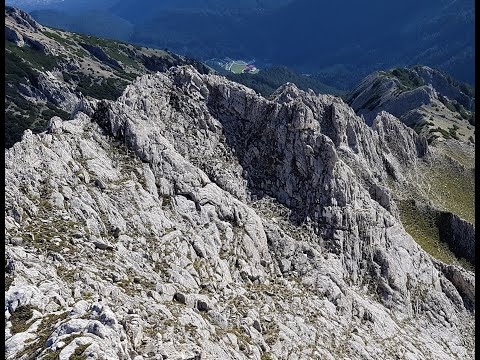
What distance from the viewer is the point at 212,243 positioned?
1665 inches

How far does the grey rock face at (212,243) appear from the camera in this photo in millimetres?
26527

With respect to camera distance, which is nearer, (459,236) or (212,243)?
(212,243)

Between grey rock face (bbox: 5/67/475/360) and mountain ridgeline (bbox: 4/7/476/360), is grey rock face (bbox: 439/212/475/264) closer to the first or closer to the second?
mountain ridgeline (bbox: 4/7/476/360)

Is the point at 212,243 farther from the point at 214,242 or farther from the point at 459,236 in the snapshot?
the point at 459,236

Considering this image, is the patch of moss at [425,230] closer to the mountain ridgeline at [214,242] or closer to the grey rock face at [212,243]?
the mountain ridgeline at [214,242]

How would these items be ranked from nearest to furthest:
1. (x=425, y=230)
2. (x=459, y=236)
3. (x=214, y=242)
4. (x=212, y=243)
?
1. (x=212, y=243)
2. (x=214, y=242)
3. (x=459, y=236)
4. (x=425, y=230)

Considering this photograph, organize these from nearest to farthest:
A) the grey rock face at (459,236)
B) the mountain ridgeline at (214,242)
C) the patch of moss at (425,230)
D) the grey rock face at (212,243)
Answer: the mountain ridgeline at (214,242) → the grey rock face at (212,243) → the patch of moss at (425,230) → the grey rock face at (459,236)

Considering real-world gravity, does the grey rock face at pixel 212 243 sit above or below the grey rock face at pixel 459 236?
below

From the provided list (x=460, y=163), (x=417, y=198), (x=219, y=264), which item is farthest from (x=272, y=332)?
(x=460, y=163)

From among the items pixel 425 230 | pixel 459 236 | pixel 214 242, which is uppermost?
pixel 459 236

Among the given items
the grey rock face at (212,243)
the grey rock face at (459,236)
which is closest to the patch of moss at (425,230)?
the grey rock face at (459,236)

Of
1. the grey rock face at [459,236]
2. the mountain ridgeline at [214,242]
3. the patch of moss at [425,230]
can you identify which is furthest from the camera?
the grey rock face at [459,236]

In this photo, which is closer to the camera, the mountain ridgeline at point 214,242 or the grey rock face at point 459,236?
the mountain ridgeline at point 214,242

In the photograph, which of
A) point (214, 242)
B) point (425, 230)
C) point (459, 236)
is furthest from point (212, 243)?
point (459, 236)
